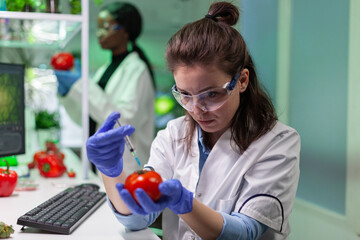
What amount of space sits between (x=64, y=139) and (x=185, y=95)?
3.29 metres

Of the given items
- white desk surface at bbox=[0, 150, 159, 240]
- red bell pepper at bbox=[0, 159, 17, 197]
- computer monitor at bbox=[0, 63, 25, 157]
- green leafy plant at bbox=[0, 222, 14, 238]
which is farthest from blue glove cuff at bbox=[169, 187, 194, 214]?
computer monitor at bbox=[0, 63, 25, 157]

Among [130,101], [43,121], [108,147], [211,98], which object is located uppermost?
[211,98]

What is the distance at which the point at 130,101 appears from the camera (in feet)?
8.76

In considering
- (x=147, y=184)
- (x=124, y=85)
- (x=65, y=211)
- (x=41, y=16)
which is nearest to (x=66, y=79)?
(x=41, y=16)

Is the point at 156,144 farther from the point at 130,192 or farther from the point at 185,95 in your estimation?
the point at 130,192

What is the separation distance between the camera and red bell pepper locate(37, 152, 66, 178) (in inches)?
77.6

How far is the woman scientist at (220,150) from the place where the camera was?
1.10 m

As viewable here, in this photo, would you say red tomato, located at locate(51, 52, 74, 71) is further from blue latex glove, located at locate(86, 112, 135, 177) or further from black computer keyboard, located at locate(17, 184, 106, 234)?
blue latex glove, located at locate(86, 112, 135, 177)

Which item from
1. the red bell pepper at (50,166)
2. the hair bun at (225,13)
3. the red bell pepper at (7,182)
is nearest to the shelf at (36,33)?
the red bell pepper at (50,166)

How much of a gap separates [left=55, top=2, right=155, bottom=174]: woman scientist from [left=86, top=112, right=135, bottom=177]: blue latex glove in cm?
141

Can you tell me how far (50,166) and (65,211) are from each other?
31.8 inches

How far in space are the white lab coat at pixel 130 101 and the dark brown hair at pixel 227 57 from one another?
1252 mm

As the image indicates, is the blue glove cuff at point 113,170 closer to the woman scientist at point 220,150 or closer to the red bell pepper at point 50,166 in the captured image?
the woman scientist at point 220,150

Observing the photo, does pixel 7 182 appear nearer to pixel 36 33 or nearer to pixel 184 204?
pixel 184 204
